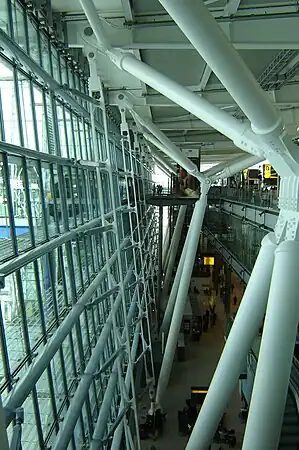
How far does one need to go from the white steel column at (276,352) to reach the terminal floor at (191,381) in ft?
31.4

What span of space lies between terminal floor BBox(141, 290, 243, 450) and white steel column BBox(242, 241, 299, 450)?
9582mm

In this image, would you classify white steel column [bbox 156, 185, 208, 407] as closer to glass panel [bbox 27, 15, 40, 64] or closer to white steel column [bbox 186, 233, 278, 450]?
white steel column [bbox 186, 233, 278, 450]

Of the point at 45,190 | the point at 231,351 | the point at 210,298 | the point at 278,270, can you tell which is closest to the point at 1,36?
the point at 45,190

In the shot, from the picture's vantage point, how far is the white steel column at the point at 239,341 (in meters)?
6.44

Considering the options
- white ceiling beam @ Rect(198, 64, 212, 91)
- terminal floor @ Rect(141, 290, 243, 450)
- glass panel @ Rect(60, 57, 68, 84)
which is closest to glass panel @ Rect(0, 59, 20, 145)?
glass panel @ Rect(60, 57, 68, 84)

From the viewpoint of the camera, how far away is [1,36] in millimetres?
6172

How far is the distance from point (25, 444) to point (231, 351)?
3771 mm

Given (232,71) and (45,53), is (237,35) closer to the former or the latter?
(45,53)

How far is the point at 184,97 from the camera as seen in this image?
296 inches

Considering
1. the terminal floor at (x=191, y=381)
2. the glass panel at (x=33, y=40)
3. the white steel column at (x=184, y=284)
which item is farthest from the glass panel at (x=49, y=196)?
the terminal floor at (x=191, y=381)

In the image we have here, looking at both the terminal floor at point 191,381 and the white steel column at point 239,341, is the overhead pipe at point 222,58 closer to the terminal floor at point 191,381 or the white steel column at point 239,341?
the white steel column at point 239,341

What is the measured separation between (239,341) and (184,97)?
410 cm

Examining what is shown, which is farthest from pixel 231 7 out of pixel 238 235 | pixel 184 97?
pixel 238 235

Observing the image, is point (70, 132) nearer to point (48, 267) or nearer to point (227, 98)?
point (48, 267)
